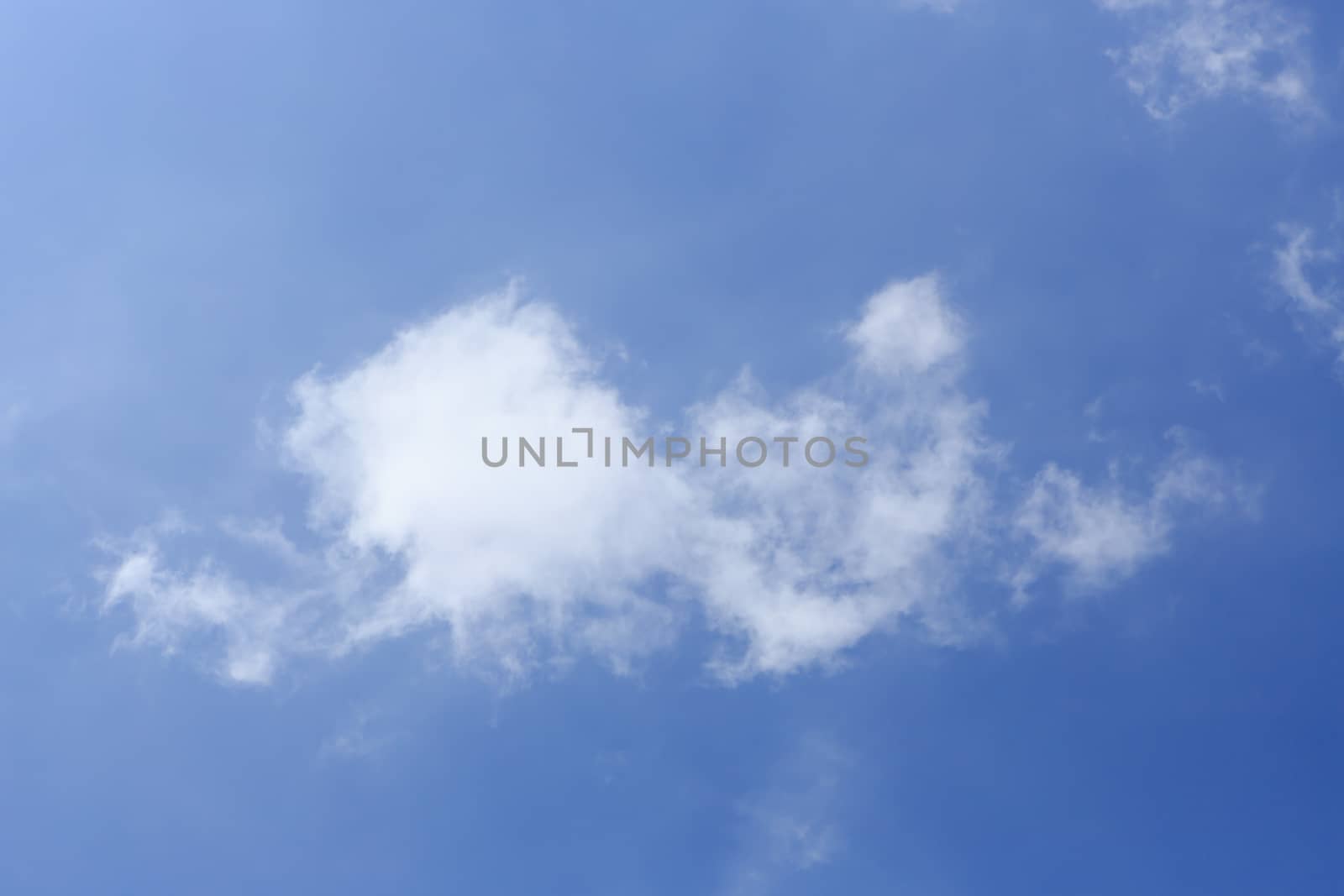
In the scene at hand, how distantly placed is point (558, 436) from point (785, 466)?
18.5 meters

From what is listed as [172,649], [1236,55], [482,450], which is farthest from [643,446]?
[1236,55]

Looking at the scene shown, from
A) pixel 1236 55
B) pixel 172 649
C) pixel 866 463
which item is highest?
pixel 1236 55

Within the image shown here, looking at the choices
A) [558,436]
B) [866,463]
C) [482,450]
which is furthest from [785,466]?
[482,450]

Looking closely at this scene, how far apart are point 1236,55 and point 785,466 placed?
162 ft

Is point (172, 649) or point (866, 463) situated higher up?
point (866, 463)

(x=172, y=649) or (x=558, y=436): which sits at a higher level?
(x=558, y=436)

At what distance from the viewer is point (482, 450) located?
97062 millimetres

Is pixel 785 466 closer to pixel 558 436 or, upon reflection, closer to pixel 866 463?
pixel 866 463

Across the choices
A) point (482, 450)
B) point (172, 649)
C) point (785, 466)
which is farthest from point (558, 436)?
point (172, 649)

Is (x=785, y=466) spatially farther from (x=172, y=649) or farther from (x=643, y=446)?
(x=172, y=649)

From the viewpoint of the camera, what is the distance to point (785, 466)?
95.8 meters

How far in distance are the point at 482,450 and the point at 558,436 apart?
252 inches

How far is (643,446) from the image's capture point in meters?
95.4

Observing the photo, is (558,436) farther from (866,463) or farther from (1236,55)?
(1236,55)
